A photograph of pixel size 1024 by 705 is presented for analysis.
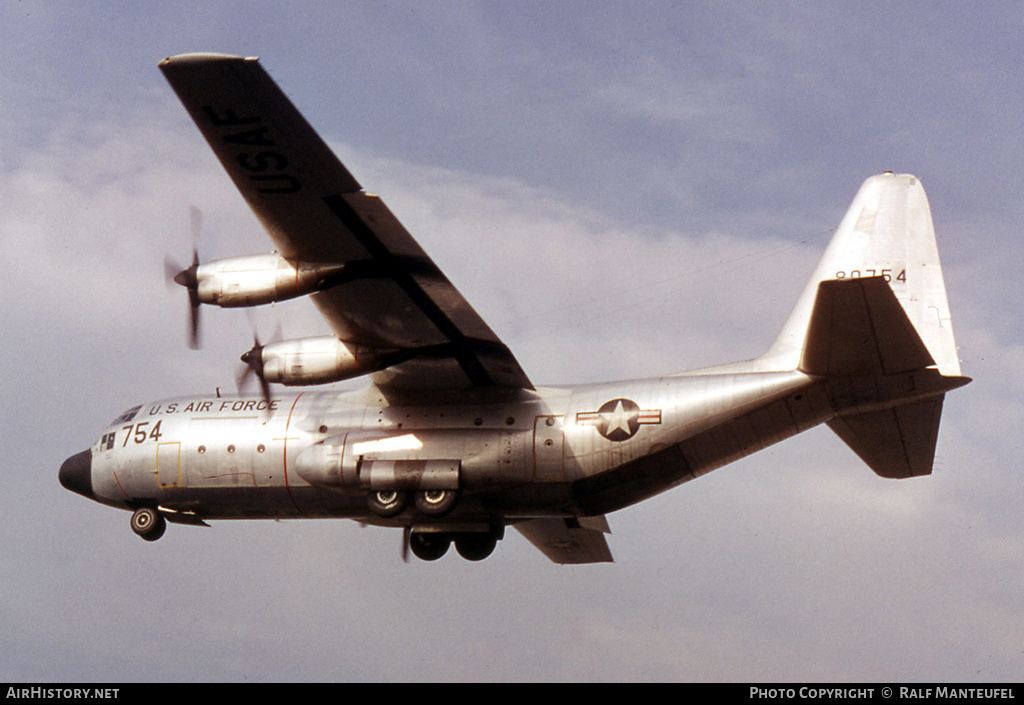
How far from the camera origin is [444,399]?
2103 centimetres

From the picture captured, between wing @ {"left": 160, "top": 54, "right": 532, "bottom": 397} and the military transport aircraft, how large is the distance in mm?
32

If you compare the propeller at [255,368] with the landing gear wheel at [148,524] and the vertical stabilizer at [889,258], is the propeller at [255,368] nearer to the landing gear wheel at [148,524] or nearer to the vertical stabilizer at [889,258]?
the landing gear wheel at [148,524]

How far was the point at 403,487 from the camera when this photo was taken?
20.1 m

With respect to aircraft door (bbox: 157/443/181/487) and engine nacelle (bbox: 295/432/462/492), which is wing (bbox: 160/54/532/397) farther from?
aircraft door (bbox: 157/443/181/487)

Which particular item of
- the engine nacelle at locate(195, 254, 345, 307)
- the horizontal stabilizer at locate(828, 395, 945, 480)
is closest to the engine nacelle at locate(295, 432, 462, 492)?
the engine nacelle at locate(195, 254, 345, 307)

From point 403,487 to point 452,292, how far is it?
332cm

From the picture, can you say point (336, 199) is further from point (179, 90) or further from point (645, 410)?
point (645, 410)

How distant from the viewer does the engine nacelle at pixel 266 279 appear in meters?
18.7

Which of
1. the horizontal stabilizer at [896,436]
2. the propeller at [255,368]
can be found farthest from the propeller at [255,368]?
the horizontal stabilizer at [896,436]

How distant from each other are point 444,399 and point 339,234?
4.02 meters

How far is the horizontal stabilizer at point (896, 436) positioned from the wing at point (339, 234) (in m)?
5.52

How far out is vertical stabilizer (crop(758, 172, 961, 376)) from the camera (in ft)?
64.1

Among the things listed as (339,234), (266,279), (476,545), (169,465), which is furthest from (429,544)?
(339,234)
